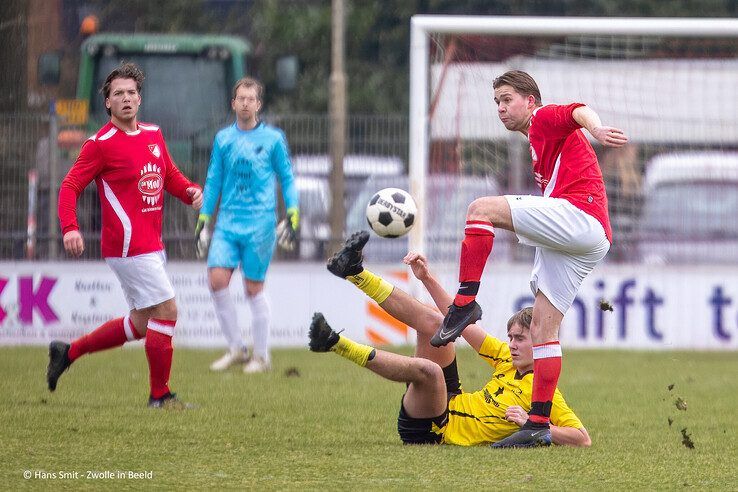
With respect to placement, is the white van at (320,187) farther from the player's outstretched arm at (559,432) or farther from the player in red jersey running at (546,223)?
the player's outstretched arm at (559,432)

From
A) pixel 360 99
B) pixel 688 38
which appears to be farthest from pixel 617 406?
pixel 360 99

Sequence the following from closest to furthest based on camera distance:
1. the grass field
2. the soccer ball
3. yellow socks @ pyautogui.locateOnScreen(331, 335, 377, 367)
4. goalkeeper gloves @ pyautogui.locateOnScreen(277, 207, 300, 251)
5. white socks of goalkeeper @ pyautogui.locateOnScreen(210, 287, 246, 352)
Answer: the grass field, yellow socks @ pyautogui.locateOnScreen(331, 335, 377, 367), the soccer ball, goalkeeper gloves @ pyautogui.locateOnScreen(277, 207, 300, 251), white socks of goalkeeper @ pyautogui.locateOnScreen(210, 287, 246, 352)

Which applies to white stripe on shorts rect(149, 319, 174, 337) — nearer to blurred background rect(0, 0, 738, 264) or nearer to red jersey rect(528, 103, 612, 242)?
red jersey rect(528, 103, 612, 242)

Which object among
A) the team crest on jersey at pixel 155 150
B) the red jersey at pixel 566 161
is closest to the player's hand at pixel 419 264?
the red jersey at pixel 566 161

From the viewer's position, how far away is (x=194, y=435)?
288 inches

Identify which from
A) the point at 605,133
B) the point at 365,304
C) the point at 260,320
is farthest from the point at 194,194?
the point at 365,304

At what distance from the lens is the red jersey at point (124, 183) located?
8.14 meters

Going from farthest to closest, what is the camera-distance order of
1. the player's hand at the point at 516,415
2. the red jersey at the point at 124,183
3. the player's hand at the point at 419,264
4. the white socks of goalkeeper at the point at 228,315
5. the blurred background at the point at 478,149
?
the blurred background at the point at 478,149 < the white socks of goalkeeper at the point at 228,315 < the red jersey at the point at 124,183 < the player's hand at the point at 419,264 < the player's hand at the point at 516,415

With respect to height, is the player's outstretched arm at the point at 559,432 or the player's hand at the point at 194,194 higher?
the player's hand at the point at 194,194

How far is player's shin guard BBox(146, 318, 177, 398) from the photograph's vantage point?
835 centimetres

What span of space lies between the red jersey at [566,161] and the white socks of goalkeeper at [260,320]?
457cm

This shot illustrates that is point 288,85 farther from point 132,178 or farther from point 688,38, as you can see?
point 132,178

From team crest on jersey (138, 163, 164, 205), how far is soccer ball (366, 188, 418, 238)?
1.43 meters

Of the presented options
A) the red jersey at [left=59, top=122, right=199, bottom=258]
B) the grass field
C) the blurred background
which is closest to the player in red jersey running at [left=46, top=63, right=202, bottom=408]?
the red jersey at [left=59, top=122, right=199, bottom=258]
